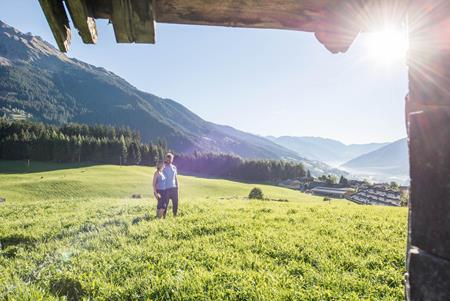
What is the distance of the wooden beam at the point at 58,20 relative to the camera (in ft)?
9.59

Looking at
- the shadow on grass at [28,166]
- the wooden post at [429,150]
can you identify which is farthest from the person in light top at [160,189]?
the shadow on grass at [28,166]

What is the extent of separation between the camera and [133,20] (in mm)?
3074

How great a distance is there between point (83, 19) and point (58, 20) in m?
0.31

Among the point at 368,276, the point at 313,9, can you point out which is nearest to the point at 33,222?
the point at 368,276

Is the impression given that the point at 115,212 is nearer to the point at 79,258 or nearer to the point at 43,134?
the point at 79,258

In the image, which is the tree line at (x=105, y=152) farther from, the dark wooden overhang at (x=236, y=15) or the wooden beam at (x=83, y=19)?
the dark wooden overhang at (x=236, y=15)

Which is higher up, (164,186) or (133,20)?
(133,20)

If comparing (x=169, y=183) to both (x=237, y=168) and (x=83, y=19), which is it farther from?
(x=237, y=168)

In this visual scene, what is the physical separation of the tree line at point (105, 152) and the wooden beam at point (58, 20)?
122 meters

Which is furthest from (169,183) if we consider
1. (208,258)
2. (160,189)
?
(208,258)

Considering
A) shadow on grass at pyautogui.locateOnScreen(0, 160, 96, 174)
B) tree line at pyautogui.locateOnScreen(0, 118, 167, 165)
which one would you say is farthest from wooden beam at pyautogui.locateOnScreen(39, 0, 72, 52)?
tree line at pyautogui.locateOnScreen(0, 118, 167, 165)

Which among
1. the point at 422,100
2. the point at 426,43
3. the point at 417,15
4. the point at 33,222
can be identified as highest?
the point at 417,15

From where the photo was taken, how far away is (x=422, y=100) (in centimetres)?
241

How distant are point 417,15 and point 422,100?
2.50 ft
